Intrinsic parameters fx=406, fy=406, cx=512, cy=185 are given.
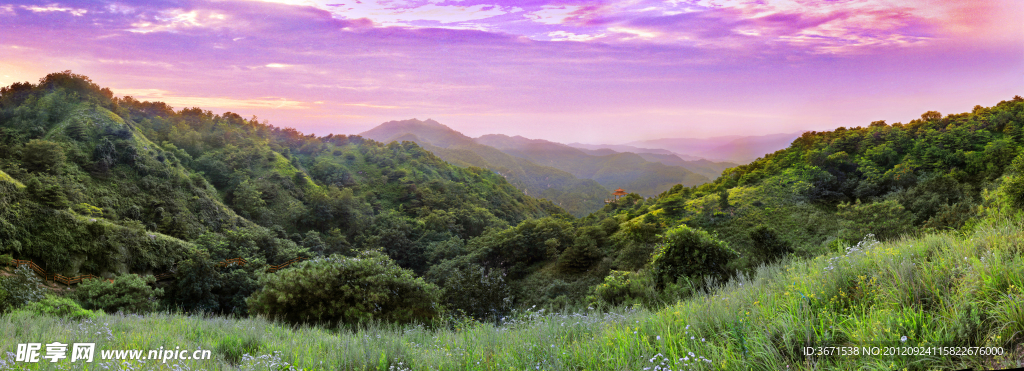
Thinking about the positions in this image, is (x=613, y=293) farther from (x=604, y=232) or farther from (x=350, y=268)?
(x=604, y=232)

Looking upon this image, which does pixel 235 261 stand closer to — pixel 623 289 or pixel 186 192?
pixel 186 192

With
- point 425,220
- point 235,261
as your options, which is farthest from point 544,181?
point 235,261

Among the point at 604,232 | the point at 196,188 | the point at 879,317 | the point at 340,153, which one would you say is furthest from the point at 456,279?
the point at 340,153

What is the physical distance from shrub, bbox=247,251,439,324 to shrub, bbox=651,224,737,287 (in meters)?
6.81

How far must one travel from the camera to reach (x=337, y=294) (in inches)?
406

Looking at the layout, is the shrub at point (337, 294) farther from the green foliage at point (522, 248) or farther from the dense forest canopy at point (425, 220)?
the green foliage at point (522, 248)

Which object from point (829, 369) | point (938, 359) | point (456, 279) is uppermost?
point (938, 359)

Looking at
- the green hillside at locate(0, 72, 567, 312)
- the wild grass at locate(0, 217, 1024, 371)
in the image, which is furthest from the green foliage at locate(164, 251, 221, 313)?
the wild grass at locate(0, 217, 1024, 371)

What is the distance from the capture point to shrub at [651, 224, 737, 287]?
11.0 meters

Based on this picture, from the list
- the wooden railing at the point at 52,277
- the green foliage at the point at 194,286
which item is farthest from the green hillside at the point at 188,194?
the wooden railing at the point at 52,277

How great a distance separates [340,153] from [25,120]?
3271 centimetres

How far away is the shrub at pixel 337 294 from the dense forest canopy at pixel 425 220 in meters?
0.05

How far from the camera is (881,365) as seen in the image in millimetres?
2279

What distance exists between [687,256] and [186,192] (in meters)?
33.4
